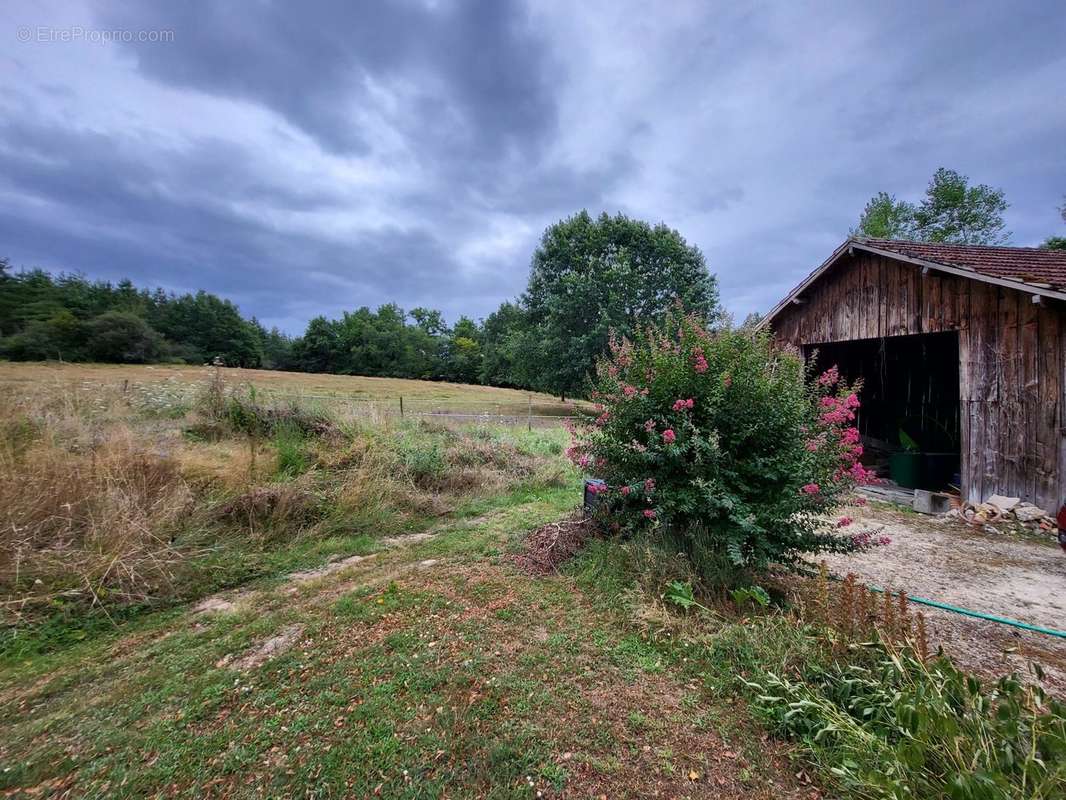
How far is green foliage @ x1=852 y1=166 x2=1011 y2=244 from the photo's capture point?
19672 mm

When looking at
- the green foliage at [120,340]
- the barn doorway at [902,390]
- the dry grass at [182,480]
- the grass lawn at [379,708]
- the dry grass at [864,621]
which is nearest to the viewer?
the grass lawn at [379,708]

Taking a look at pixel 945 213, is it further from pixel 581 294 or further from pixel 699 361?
pixel 699 361

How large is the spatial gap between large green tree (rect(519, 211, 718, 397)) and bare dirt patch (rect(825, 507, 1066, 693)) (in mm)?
14176

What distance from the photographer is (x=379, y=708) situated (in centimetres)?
197

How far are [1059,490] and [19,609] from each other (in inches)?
405

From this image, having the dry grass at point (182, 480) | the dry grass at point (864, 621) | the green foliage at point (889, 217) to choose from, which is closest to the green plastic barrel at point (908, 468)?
the dry grass at point (182, 480)

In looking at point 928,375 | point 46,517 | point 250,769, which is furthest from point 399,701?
point 928,375

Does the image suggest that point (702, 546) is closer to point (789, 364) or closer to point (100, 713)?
point (789, 364)

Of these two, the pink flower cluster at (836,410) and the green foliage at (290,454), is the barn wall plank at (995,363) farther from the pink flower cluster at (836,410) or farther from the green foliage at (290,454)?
the green foliage at (290,454)

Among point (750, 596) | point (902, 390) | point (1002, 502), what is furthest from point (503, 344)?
point (750, 596)

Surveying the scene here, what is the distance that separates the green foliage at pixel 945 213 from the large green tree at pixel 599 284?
381 inches

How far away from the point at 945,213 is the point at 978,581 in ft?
86.0

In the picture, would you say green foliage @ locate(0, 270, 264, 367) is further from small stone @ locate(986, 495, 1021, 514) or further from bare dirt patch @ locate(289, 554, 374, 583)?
small stone @ locate(986, 495, 1021, 514)

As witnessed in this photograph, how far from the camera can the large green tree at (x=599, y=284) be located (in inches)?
730
